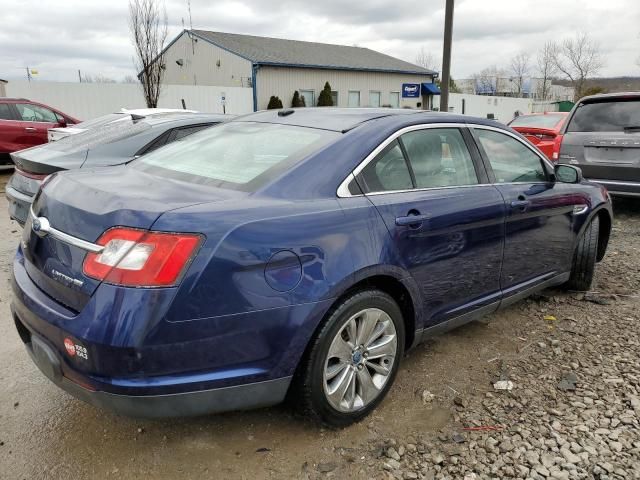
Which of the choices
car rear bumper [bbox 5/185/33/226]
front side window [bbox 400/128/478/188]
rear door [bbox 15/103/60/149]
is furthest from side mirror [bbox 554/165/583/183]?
rear door [bbox 15/103/60/149]

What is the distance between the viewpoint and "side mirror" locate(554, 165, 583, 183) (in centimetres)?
401

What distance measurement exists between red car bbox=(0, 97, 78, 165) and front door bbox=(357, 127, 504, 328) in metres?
10.3

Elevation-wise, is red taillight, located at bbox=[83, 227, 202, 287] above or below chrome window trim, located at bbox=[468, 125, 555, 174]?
below

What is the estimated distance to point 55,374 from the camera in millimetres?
2207

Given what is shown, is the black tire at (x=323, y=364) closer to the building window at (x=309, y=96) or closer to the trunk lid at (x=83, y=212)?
the trunk lid at (x=83, y=212)

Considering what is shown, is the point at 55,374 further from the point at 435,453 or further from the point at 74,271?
the point at 435,453

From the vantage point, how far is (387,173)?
276 cm

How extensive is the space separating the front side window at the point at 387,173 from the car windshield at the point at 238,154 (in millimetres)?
261

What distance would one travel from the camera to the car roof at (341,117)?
2918mm

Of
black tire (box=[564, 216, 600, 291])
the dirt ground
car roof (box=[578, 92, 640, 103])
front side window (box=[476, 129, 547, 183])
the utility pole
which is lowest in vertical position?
the dirt ground

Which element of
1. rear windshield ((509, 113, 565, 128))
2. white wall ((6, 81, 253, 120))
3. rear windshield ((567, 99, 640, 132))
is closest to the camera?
rear windshield ((567, 99, 640, 132))

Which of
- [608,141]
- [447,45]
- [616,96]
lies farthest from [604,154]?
[447,45]

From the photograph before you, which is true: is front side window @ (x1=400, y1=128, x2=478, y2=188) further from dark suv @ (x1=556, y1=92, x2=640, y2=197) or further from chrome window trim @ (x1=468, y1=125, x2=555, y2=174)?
dark suv @ (x1=556, y1=92, x2=640, y2=197)

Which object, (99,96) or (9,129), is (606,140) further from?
(99,96)
